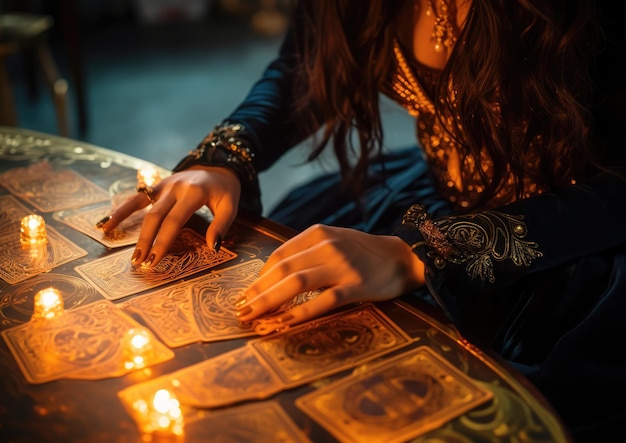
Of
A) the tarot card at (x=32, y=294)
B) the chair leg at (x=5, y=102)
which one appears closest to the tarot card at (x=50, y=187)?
the tarot card at (x=32, y=294)

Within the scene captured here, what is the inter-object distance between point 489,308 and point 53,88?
263cm

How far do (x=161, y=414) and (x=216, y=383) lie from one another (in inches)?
2.3

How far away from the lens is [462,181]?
3.70 feet

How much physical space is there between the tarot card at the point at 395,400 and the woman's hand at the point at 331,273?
0.35ft

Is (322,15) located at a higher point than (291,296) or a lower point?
higher

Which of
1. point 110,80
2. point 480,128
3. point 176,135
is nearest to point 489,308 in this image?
point 480,128

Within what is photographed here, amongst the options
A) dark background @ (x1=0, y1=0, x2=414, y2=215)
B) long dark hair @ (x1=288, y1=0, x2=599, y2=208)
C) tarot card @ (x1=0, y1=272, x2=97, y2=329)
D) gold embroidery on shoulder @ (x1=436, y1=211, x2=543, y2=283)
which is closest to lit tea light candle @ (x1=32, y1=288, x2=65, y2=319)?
tarot card @ (x1=0, y1=272, x2=97, y2=329)

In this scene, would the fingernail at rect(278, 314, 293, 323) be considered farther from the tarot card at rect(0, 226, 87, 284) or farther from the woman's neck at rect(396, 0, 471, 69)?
the woman's neck at rect(396, 0, 471, 69)

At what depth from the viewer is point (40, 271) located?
85cm

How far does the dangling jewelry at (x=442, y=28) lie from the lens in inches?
42.5

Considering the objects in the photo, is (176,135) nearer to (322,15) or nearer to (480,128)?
(322,15)

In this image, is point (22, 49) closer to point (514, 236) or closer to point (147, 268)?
point (147, 268)

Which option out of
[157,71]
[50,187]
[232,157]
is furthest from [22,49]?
[232,157]

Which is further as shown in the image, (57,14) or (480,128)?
(57,14)
